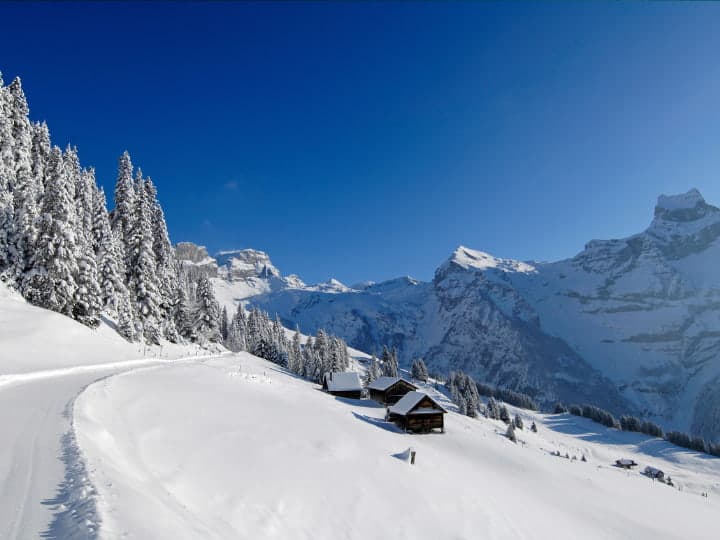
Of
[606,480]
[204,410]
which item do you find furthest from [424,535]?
[606,480]

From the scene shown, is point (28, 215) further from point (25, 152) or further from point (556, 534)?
point (556, 534)

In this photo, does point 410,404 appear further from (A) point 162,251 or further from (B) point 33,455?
(A) point 162,251

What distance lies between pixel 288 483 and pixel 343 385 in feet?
178

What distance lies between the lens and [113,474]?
8789 millimetres

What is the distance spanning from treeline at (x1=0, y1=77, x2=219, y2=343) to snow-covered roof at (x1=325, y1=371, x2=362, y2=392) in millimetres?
23948

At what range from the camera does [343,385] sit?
66500 millimetres

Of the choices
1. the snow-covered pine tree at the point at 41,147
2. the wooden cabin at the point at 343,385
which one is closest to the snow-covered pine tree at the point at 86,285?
the snow-covered pine tree at the point at 41,147

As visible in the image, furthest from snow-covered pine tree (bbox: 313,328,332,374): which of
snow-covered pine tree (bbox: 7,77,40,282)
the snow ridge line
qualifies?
the snow ridge line

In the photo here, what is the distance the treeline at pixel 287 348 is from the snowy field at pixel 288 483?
58.7m

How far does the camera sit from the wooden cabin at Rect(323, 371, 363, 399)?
65.9 meters

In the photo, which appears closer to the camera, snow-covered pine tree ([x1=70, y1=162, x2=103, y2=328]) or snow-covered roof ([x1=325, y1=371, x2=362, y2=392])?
snow-covered pine tree ([x1=70, y1=162, x2=103, y2=328])

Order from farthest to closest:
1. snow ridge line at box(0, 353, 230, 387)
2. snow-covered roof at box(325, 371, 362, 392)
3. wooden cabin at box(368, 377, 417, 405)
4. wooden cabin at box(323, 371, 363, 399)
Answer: snow-covered roof at box(325, 371, 362, 392) < wooden cabin at box(323, 371, 363, 399) < wooden cabin at box(368, 377, 417, 405) < snow ridge line at box(0, 353, 230, 387)

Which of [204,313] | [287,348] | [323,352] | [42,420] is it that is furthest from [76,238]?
[287,348]

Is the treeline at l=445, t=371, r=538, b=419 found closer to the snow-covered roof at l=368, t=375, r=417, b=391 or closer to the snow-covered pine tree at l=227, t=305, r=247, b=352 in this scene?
the snow-covered roof at l=368, t=375, r=417, b=391
